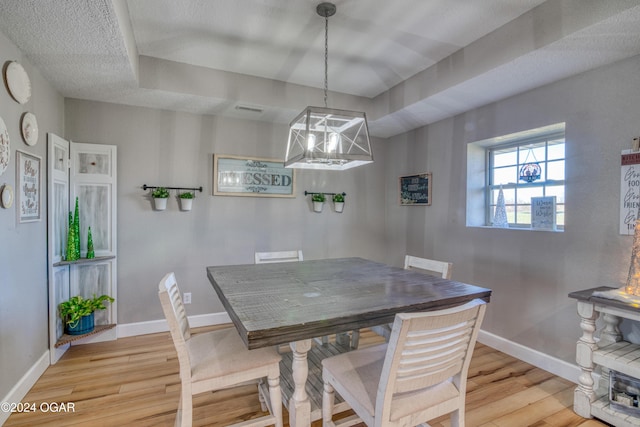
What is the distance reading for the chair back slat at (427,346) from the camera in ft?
3.78

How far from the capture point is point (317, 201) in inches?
153

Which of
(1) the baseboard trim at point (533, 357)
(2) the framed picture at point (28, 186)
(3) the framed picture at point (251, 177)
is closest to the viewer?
(2) the framed picture at point (28, 186)

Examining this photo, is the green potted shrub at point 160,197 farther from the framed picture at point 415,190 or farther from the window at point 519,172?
the window at point 519,172

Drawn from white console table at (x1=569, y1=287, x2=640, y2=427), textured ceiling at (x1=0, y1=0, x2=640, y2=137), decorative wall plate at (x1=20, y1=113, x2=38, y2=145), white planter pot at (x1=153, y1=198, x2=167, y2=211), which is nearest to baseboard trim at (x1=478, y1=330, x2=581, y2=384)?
white console table at (x1=569, y1=287, x2=640, y2=427)

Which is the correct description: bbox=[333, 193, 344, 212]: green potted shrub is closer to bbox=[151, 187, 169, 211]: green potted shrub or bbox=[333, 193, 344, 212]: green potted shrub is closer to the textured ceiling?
the textured ceiling

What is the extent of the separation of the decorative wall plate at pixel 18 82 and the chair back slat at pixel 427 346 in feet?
8.35

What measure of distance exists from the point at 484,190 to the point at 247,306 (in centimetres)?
272

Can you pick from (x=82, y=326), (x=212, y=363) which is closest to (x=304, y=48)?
(x=212, y=363)

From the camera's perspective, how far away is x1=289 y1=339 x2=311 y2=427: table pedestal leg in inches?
58.2

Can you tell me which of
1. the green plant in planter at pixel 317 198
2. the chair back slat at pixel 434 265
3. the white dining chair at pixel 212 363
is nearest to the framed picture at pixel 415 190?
the green plant in planter at pixel 317 198

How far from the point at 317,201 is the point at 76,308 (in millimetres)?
2509

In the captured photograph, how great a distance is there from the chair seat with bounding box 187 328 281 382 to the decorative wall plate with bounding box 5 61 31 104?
1863 mm

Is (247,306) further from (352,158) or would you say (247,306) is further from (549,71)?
(549,71)

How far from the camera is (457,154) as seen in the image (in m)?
3.31
